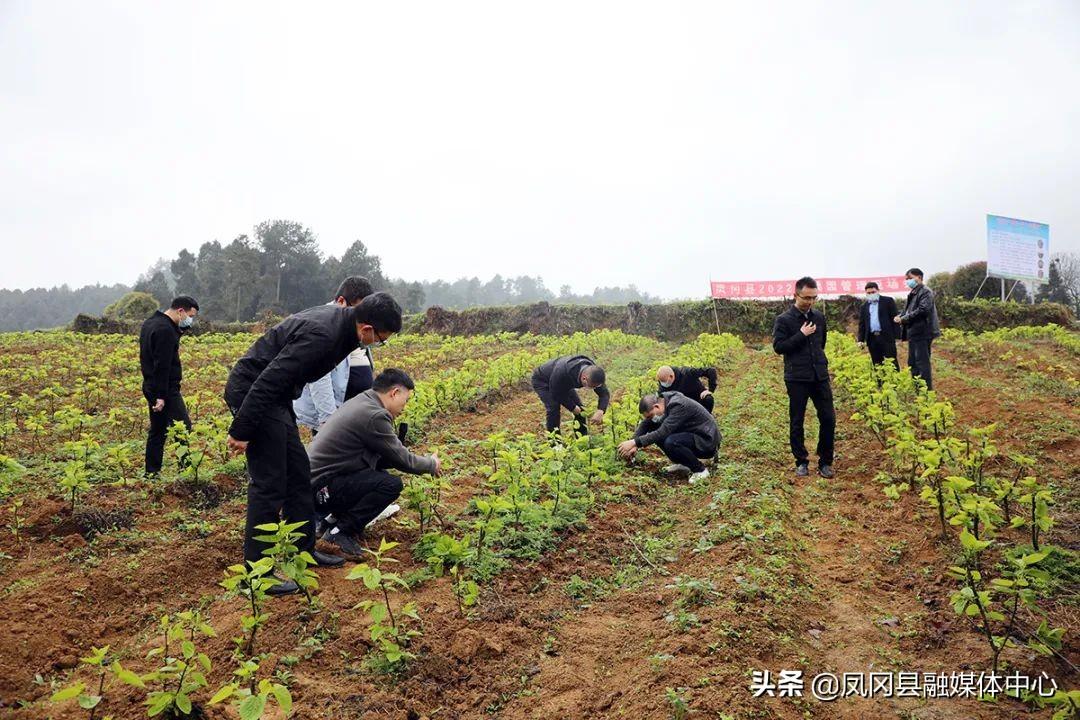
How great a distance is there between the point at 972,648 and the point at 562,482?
2.96 m

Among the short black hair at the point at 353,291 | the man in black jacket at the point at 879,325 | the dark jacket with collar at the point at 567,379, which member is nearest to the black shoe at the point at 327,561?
the short black hair at the point at 353,291

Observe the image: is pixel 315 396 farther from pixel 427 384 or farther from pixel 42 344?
pixel 42 344

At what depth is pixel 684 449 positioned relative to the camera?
5.88 m

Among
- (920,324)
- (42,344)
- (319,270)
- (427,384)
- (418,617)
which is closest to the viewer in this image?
(418,617)

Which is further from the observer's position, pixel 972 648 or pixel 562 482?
pixel 562 482

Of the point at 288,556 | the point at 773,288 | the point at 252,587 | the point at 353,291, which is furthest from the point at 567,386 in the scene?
the point at 773,288

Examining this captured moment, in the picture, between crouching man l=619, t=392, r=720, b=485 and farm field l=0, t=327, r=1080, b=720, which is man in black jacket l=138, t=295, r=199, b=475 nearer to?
farm field l=0, t=327, r=1080, b=720

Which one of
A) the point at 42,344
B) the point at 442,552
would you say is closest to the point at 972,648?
the point at 442,552

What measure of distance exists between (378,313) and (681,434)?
3.47 metres

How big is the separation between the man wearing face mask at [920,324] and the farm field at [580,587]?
1536mm

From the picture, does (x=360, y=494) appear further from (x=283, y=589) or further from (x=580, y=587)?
(x=580, y=587)

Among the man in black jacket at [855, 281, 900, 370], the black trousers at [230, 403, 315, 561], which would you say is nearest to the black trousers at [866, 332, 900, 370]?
the man in black jacket at [855, 281, 900, 370]

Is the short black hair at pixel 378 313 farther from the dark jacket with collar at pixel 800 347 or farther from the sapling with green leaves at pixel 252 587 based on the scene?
the dark jacket with collar at pixel 800 347

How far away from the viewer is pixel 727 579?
3625 mm
